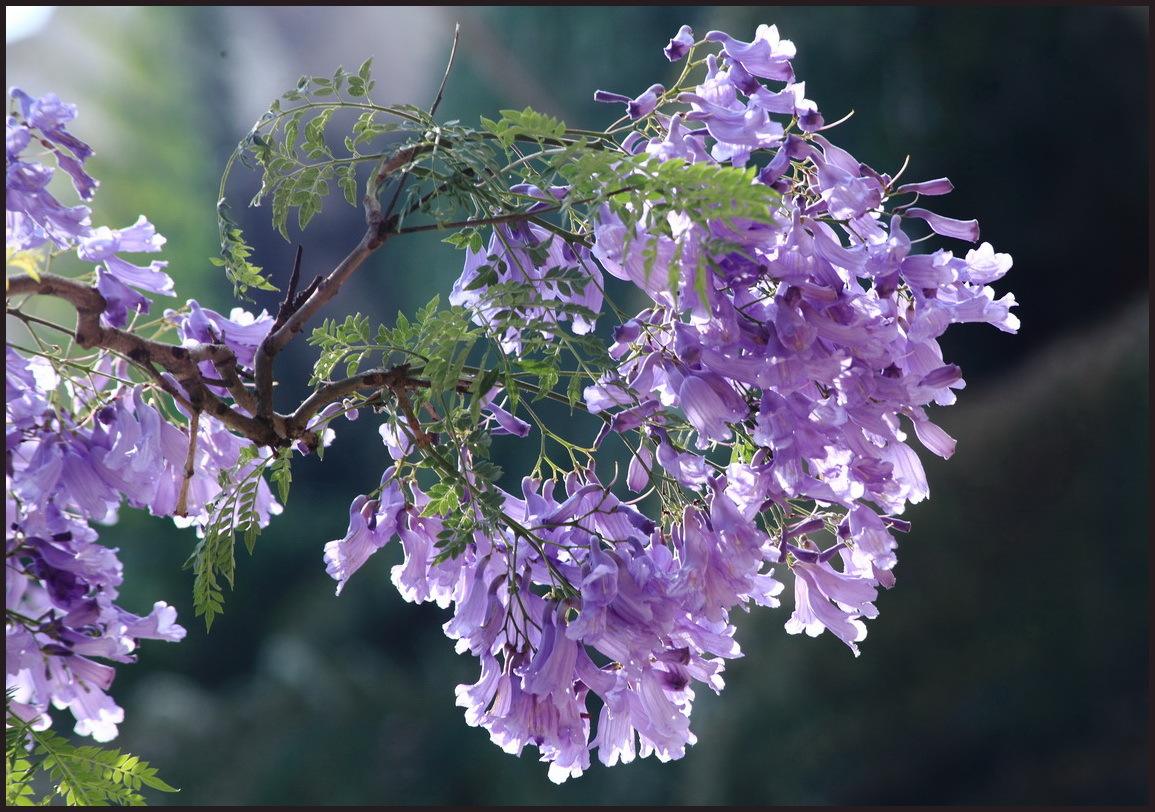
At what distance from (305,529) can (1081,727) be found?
1.78 metres

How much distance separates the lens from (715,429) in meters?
0.44

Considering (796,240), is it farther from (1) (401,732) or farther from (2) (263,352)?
(1) (401,732)

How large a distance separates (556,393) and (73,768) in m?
0.26

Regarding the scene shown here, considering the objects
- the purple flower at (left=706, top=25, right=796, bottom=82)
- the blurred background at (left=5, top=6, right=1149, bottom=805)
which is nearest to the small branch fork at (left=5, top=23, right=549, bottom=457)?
the purple flower at (left=706, top=25, right=796, bottom=82)

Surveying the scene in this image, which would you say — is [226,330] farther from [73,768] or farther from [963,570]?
[963,570]

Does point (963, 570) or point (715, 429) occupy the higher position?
point (715, 429)

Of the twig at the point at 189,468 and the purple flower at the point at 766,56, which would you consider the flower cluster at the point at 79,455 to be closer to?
the twig at the point at 189,468

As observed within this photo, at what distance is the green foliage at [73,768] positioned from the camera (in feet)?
1.65

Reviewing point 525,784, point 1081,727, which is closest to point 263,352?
point 1081,727

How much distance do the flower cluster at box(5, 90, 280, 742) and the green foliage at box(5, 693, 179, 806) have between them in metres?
0.03

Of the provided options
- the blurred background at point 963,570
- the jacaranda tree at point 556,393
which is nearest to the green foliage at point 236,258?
the jacaranda tree at point 556,393

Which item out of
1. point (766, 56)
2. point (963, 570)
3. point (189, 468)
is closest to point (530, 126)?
point (766, 56)

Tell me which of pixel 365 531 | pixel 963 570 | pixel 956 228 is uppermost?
pixel 956 228

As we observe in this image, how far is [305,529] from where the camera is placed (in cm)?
287
